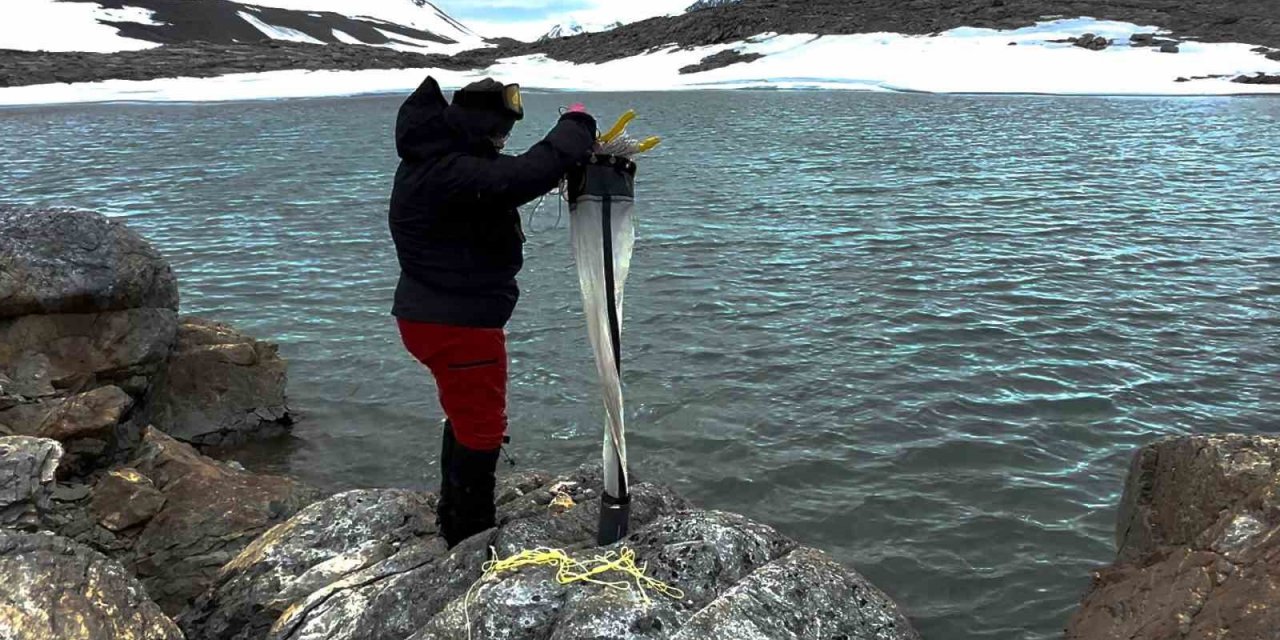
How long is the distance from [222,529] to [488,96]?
382 centimetres

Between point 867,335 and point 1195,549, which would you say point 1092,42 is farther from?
point 1195,549

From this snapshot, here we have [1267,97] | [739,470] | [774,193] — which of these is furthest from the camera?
[1267,97]

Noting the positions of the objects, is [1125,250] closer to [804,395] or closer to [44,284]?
[804,395]

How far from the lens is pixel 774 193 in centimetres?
1836

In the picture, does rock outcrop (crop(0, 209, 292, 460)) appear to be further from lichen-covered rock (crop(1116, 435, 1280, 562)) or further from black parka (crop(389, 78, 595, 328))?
lichen-covered rock (crop(1116, 435, 1280, 562))

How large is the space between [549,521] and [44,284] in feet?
17.9

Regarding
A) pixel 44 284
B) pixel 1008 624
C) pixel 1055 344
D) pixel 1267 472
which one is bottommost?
pixel 1008 624

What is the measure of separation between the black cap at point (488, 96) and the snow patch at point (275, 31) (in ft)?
376

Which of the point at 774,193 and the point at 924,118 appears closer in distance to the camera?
the point at 774,193

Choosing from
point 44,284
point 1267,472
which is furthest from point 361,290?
point 1267,472

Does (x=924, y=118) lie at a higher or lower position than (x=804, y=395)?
higher

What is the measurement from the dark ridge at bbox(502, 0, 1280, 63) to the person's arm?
56.9 m

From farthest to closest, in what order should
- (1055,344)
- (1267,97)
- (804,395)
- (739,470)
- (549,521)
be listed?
(1267,97), (1055,344), (804,395), (739,470), (549,521)

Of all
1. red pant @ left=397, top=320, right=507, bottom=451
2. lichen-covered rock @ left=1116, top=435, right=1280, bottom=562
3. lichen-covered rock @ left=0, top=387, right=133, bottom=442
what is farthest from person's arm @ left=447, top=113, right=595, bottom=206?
lichen-covered rock @ left=0, top=387, right=133, bottom=442
